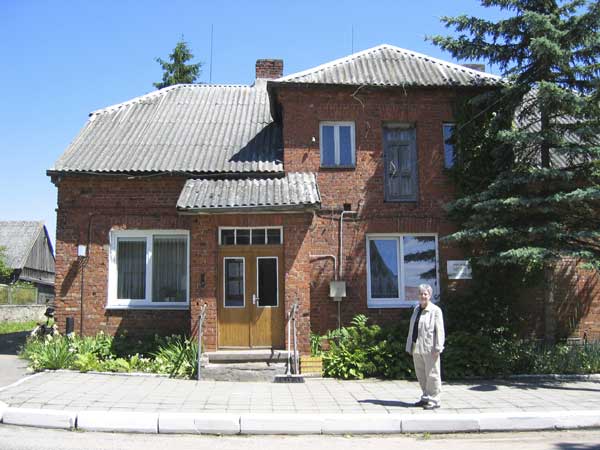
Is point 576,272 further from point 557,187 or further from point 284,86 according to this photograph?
point 284,86

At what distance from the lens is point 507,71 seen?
481 inches

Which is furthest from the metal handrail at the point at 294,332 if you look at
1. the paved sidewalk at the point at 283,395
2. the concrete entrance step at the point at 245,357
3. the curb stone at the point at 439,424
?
the curb stone at the point at 439,424

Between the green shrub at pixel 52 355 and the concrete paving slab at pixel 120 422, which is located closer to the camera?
the concrete paving slab at pixel 120 422

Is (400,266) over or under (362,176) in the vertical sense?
under

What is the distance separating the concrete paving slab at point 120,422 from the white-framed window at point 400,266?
273 inches

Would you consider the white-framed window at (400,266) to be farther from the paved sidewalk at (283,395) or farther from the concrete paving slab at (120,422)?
the concrete paving slab at (120,422)

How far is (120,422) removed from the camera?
7.51 meters

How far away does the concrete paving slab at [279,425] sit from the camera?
7.46 m

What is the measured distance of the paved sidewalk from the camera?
827 cm

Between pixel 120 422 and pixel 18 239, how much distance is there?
40970mm

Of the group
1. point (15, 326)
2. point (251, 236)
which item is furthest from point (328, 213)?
point (15, 326)

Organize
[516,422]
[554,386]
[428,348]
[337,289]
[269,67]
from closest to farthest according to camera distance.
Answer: [516,422]
[428,348]
[554,386]
[337,289]
[269,67]

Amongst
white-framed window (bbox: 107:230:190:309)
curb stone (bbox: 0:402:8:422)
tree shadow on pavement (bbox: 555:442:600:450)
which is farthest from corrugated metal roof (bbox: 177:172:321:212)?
tree shadow on pavement (bbox: 555:442:600:450)

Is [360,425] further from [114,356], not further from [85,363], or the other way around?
[114,356]
